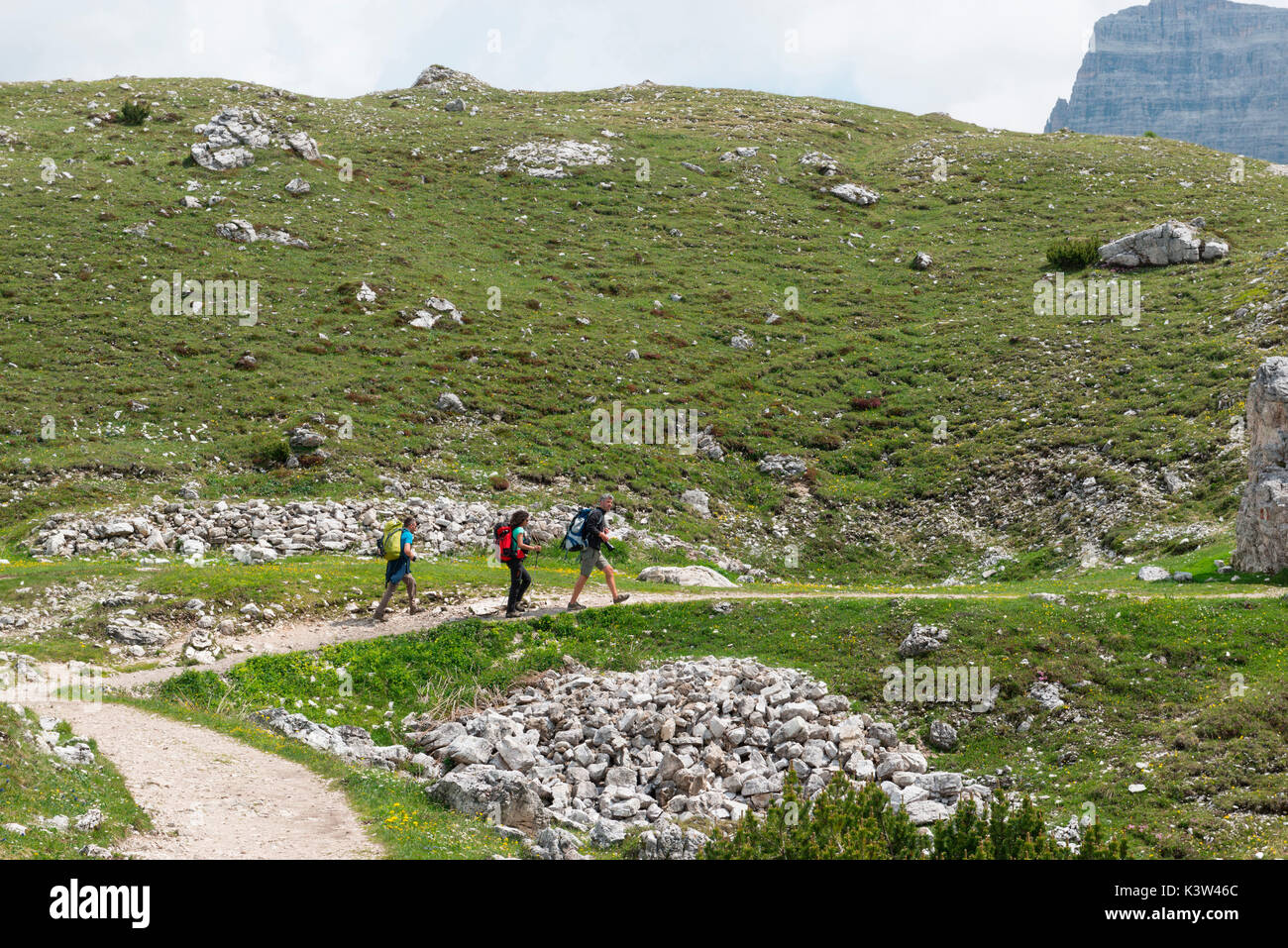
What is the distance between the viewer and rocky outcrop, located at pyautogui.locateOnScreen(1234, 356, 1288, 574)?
23.5m

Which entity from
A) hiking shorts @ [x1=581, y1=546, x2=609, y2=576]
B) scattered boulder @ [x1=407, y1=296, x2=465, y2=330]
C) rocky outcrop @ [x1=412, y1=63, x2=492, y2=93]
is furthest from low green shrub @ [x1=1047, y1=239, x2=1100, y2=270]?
rocky outcrop @ [x1=412, y1=63, x2=492, y2=93]

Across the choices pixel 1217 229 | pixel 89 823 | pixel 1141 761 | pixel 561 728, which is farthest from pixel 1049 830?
pixel 1217 229

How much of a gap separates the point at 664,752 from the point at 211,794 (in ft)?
26.9

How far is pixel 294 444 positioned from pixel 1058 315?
4455 centimetres

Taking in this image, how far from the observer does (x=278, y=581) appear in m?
24.8

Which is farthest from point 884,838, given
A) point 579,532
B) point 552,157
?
point 552,157

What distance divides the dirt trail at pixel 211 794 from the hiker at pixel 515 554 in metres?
8.53

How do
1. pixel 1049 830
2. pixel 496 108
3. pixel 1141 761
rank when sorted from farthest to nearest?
pixel 496 108, pixel 1141 761, pixel 1049 830

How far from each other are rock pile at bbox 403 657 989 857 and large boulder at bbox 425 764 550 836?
19mm

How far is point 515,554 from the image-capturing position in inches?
922

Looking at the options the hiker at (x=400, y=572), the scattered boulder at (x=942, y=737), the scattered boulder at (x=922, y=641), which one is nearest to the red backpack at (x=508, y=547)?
the hiker at (x=400, y=572)

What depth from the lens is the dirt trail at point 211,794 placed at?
455 inches

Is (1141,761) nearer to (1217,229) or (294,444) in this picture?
(294,444)

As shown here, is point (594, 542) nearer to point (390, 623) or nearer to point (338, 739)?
point (390, 623)
